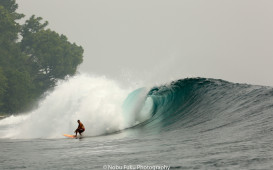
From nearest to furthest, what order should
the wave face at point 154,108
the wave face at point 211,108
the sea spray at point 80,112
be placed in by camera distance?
the wave face at point 211,108 < the wave face at point 154,108 < the sea spray at point 80,112

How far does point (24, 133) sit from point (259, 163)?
1801 centimetres

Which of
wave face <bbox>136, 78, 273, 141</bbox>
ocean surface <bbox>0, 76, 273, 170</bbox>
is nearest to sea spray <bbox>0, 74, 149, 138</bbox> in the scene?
ocean surface <bbox>0, 76, 273, 170</bbox>

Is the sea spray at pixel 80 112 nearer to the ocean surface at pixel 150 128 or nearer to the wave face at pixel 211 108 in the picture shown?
the ocean surface at pixel 150 128

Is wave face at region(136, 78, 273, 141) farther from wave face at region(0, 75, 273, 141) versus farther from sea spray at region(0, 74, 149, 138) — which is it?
sea spray at region(0, 74, 149, 138)

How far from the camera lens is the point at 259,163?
8750 mm

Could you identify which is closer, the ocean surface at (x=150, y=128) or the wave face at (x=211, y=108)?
A: the ocean surface at (x=150, y=128)

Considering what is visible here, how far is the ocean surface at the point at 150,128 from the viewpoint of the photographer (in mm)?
10422

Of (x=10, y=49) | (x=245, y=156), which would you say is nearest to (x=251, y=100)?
(x=245, y=156)

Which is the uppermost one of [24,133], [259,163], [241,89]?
[241,89]

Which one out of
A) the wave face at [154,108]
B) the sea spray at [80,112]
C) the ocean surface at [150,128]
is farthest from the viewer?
the sea spray at [80,112]

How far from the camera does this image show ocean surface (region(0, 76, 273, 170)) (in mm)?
10422

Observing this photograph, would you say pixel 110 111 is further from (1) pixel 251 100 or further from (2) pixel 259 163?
(2) pixel 259 163

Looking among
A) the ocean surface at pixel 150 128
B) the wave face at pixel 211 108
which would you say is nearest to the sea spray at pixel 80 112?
the ocean surface at pixel 150 128

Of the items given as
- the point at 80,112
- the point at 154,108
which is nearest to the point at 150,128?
the point at 80,112
